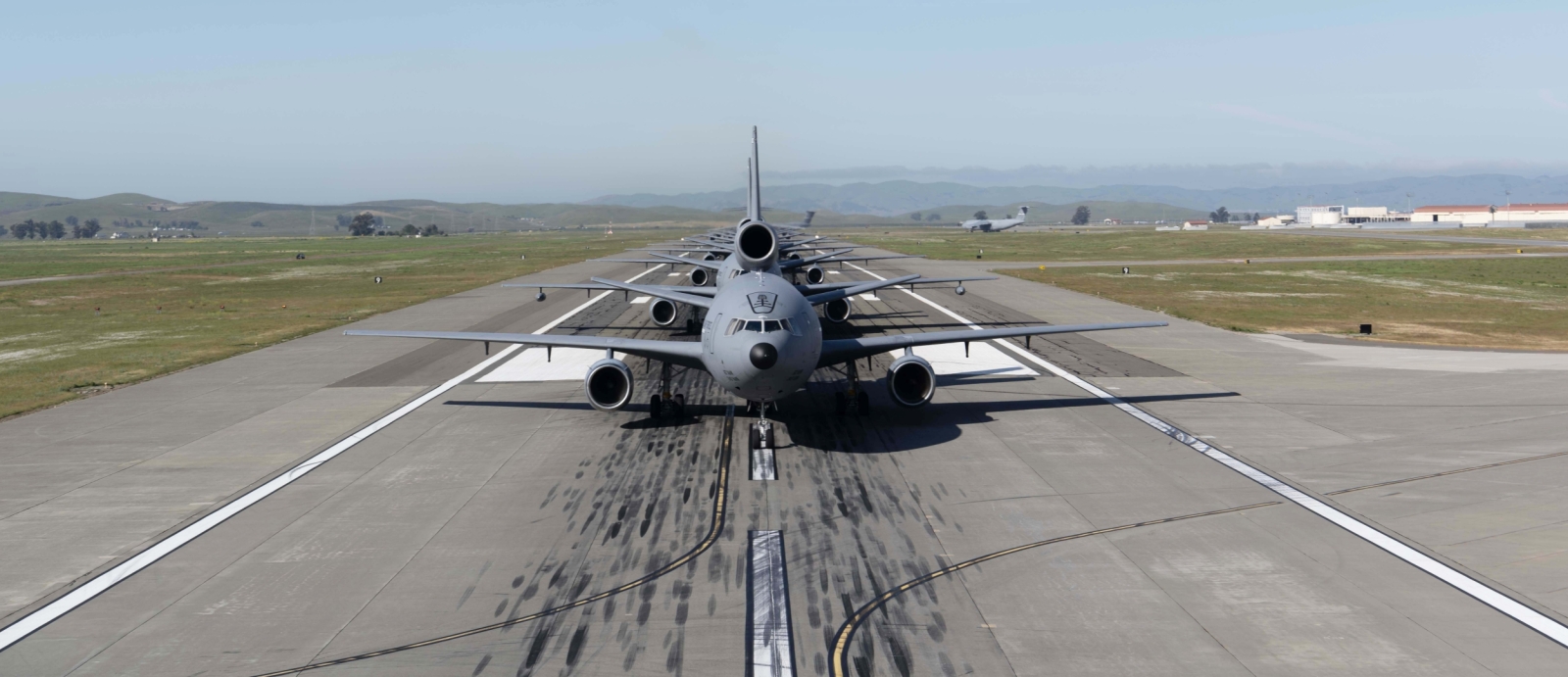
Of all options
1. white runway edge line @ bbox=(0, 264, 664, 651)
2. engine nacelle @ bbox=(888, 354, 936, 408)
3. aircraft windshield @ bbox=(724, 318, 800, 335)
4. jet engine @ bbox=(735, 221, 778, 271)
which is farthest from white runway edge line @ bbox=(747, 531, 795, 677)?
jet engine @ bbox=(735, 221, 778, 271)

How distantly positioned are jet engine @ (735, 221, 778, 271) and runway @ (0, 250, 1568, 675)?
7.12m

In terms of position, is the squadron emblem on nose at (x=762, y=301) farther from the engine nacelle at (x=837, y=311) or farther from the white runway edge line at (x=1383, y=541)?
the engine nacelle at (x=837, y=311)

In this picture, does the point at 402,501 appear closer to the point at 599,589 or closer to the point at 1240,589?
the point at 599,589

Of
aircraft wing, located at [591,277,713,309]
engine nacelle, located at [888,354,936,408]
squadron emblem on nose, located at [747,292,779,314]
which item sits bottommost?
engine nacelle, located at [888,354,936,408]

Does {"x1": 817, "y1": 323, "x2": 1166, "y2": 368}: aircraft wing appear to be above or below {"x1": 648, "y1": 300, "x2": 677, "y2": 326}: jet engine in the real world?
above

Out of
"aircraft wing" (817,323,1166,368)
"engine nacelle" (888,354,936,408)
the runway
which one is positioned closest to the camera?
the runway

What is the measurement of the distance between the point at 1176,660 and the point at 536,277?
79061 mm

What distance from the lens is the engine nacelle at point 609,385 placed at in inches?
943

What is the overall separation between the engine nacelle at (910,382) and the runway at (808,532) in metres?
0.94

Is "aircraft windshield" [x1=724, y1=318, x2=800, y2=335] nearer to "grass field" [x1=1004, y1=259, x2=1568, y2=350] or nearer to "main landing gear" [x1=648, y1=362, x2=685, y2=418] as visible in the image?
"main landing gear" [x1=648, y1=362, x2=685, y2=418]

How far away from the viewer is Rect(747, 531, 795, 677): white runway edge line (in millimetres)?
11781

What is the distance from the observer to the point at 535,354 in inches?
1517

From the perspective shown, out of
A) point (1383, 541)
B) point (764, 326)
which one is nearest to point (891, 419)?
point (764, 326)

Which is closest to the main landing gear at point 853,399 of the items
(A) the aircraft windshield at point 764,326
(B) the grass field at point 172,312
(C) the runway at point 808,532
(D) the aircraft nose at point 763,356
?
(C) the runway at point 808,532
